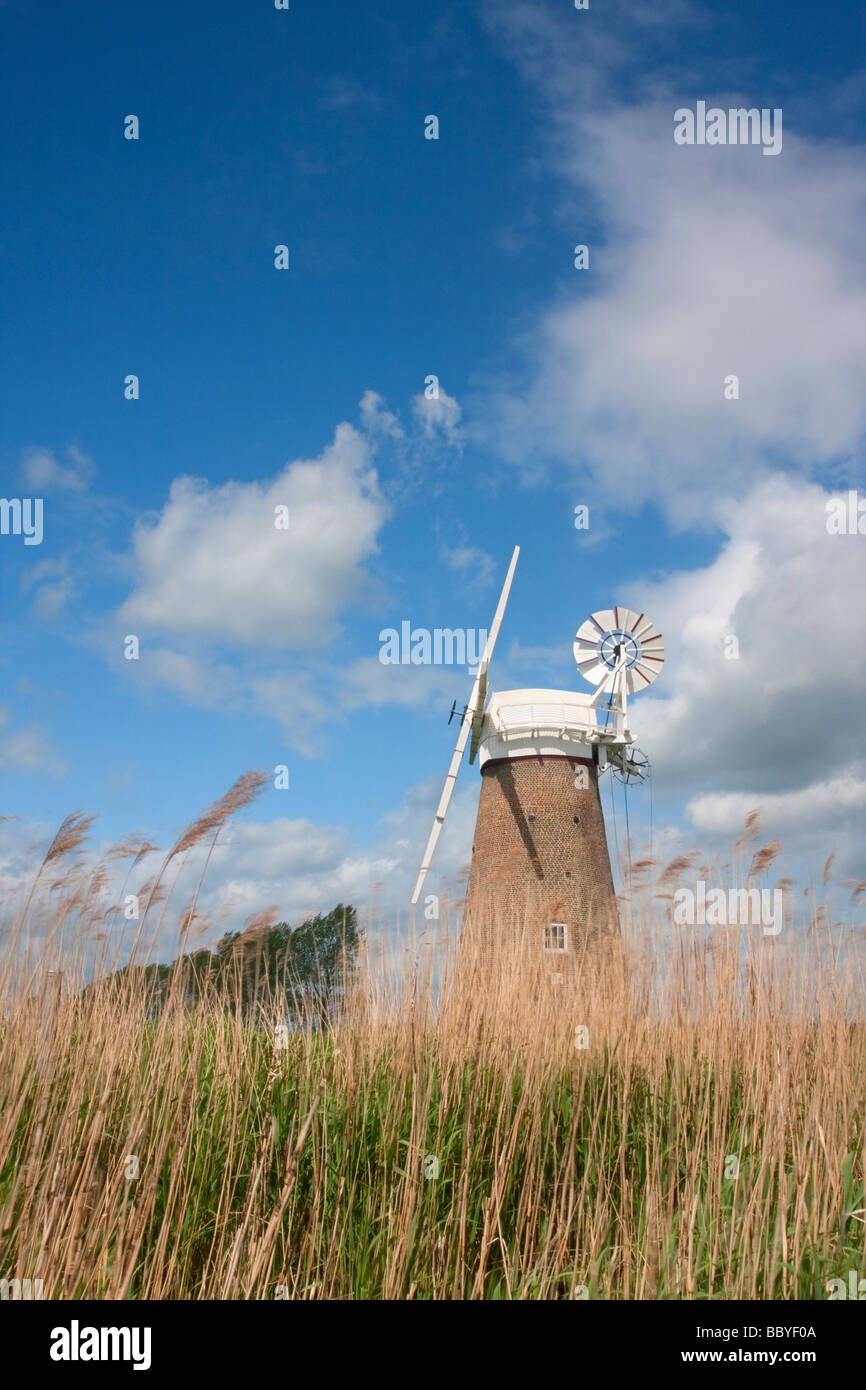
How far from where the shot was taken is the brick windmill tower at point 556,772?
1706cm

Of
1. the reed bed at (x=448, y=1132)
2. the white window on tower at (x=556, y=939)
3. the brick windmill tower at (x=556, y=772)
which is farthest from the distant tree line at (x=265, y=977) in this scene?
the brick windmill tower at (x=556, y=772)

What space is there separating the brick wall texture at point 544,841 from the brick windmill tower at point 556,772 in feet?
0.06

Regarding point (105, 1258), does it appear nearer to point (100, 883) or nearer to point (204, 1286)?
point (204, 1286)

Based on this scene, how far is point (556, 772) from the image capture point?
1788 cm

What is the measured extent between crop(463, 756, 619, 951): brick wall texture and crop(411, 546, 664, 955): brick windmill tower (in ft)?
0.06

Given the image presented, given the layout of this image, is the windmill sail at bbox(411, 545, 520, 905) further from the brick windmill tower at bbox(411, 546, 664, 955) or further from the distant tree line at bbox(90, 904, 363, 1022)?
the distant tree line at bbox(90, 904, 363, 1022)

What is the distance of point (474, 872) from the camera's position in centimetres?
1841

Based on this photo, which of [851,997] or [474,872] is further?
[474,872]

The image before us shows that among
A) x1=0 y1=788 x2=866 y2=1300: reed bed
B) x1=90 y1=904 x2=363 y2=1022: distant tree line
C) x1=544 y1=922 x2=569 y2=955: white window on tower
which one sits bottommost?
x1=0 y1=788 x2=866 y2=1300: reed bed

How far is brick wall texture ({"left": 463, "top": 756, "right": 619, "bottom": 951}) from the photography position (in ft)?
55.7

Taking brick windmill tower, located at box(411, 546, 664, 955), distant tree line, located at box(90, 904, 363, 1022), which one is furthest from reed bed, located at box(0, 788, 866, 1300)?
brick windmill tower, located at box(411, 546, 664, 955)

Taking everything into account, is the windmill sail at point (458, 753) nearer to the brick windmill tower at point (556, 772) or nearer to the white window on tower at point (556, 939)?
the brick windmill tower at point (556, 772)
